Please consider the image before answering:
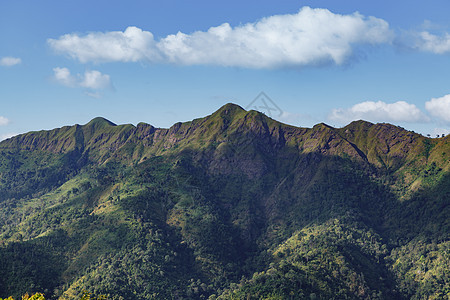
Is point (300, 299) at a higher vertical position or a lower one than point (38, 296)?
lower

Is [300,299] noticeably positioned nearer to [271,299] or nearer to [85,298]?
[271,299]

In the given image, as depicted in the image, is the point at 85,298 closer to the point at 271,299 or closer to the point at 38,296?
the point at 38,296

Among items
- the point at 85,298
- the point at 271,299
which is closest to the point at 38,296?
the point at 85,298

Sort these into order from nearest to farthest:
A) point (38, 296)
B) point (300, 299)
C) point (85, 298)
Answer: point (85, 298), point (38, 296), point (300, 299)

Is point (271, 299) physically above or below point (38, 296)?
below

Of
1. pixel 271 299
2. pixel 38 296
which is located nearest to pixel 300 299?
pixel 271 299

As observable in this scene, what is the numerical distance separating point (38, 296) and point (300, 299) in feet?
497

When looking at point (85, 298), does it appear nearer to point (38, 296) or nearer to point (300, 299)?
point (38, 296)

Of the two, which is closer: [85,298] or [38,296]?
[85,298]

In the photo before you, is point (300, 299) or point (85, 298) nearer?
point (85, 298)

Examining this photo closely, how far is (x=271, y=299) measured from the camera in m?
198

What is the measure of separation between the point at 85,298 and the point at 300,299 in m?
153

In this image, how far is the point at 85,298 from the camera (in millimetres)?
68188

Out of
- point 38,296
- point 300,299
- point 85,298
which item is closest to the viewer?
point 85,298
